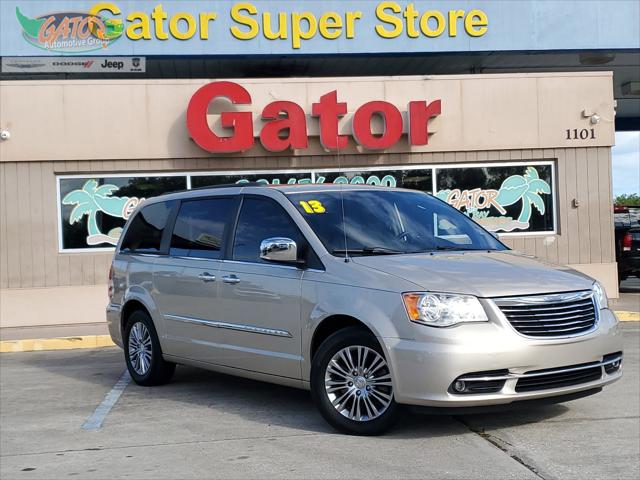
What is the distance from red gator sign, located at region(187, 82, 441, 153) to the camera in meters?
15.1

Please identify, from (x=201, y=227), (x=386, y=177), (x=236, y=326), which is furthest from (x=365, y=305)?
(x=386, y=177)

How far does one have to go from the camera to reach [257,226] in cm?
727

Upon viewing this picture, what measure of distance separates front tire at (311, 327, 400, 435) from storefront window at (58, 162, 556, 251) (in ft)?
30.8

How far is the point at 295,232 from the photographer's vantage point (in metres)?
6.82

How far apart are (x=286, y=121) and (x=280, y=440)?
32.2 ft

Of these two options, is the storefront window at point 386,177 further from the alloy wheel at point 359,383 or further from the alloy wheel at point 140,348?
the alloy wheel at point 359,383

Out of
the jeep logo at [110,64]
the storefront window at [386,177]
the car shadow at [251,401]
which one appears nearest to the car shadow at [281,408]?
the car shadow at [251,401]

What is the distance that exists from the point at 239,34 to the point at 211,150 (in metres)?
3.13

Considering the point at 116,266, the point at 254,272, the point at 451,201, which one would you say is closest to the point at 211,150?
the point at 451,201

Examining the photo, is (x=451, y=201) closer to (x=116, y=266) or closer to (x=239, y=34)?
(x=239, y=34)

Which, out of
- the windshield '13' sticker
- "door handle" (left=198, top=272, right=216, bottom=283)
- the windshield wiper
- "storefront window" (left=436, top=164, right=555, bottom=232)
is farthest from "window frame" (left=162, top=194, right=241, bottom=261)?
"storefront window" (left=436, top=164, right=555, bottom=232)


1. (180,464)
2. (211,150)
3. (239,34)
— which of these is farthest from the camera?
(239,34)

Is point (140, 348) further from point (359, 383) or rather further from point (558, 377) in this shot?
point (558, 377)

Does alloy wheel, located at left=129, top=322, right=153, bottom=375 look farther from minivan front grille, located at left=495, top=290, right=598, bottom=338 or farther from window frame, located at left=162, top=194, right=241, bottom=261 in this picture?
minivan front grille, located at left=495, top=290, right=598, bottom=338
